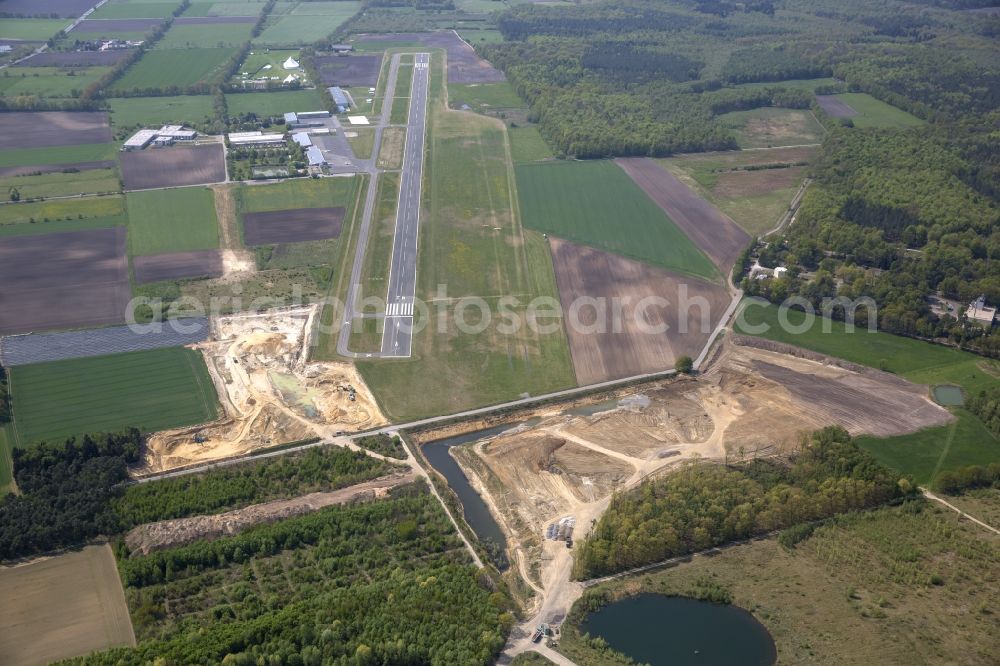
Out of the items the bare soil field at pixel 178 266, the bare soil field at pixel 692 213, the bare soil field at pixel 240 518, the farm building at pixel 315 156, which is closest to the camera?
the bare soil field at pixel 240 518

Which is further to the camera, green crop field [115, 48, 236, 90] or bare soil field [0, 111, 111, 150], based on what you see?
green crop field [115, 48, 236, 90]

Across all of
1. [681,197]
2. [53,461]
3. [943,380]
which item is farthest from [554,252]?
[53,461]

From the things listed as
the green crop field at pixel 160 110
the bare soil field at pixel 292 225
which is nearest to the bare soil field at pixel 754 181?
the bare soil field at pixel 292 225

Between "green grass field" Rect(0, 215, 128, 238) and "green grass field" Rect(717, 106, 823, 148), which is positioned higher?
"green grass field" Rect(717, 106, 823, 148)

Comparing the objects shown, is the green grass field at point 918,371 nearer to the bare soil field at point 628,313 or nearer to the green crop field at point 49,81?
the bare soil field at point 628,313

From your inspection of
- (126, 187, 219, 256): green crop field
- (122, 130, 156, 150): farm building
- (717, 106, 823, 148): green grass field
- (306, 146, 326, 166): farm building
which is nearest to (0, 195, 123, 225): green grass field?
(126, 187, 219, 256): green crop field

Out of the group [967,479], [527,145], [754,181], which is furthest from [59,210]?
[967,479]

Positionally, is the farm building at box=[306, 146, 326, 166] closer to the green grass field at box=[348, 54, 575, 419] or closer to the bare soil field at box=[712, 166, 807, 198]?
the green grass field at box=[348, 54, 575, 419]

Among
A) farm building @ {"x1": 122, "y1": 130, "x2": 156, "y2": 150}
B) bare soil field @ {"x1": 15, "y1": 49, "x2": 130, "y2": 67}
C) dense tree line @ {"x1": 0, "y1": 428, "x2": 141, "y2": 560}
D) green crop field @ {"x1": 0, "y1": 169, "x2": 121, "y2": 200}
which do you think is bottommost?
dense tree line @ {"x1": 0, "y1": 428, "x2": 141, "y2": 560}
